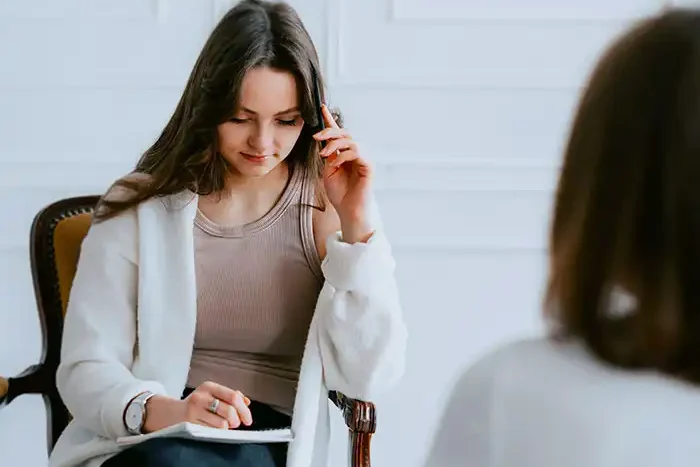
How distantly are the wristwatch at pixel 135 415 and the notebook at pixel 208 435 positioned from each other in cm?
2

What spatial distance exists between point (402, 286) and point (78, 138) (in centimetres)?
81

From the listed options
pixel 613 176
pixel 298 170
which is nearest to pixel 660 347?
pixel 613 176

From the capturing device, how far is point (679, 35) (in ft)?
2.76

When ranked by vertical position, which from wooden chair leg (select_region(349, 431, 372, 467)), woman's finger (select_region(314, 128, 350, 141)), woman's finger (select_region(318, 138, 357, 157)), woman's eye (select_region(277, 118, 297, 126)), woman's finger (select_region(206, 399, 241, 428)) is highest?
woman's eye (select_region(277, 118, 297, 126))

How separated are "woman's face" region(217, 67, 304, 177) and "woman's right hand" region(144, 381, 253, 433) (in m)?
0.38

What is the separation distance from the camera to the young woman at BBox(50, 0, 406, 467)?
1.70 meters

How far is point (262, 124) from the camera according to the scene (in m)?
1.69

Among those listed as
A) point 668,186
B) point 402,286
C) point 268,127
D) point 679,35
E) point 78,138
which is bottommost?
point 402,286

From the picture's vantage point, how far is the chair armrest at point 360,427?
1.73m

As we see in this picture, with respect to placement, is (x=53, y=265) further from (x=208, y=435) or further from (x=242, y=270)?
(x=208, y=435)

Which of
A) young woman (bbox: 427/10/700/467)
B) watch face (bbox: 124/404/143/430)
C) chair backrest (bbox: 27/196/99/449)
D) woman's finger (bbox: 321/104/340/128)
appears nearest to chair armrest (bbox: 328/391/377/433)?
watch face (bbox: 124/404/143/430)

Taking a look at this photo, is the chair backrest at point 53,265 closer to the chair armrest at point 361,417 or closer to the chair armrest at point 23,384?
the chair armrest at point 23,384

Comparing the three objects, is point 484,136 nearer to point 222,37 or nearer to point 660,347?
point 222,37

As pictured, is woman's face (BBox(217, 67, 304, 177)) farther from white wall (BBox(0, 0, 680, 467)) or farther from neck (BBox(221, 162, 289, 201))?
white wall (BBox(0, 0, 680, 467))
